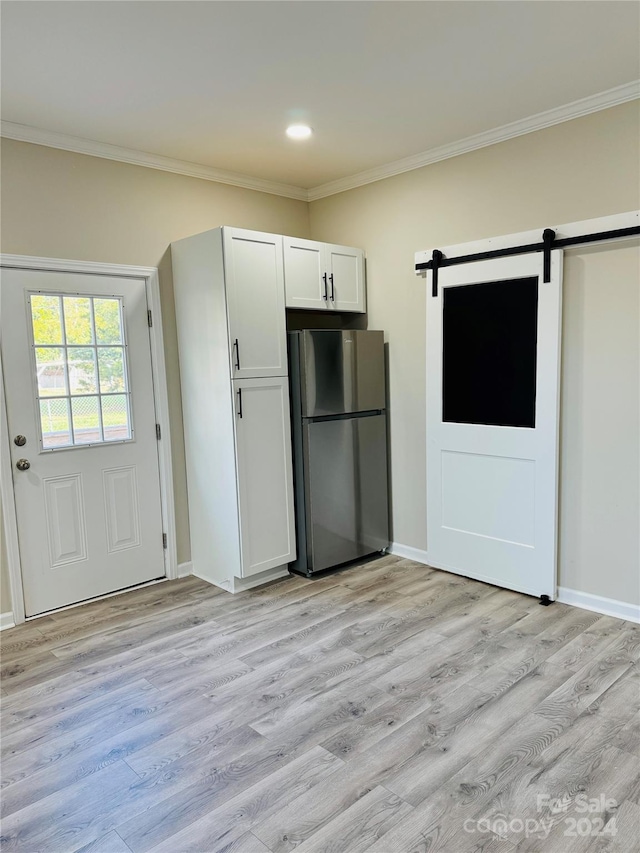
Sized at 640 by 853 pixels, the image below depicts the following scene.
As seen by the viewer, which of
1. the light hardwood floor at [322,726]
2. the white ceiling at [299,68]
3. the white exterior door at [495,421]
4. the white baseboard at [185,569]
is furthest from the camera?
the white baseboard at [185,569]

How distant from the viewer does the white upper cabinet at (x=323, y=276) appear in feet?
12.3

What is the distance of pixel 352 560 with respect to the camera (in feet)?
13.3

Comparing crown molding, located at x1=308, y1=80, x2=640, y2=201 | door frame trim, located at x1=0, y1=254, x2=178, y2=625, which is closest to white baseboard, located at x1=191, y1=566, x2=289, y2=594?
door frame trim, located at x1=0, y1=254, x2=178, y2=625

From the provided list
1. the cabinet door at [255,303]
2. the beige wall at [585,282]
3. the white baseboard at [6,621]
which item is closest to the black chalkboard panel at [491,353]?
the beige wall at [585,282]

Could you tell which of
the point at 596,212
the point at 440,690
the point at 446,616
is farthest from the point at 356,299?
the point at 440,690

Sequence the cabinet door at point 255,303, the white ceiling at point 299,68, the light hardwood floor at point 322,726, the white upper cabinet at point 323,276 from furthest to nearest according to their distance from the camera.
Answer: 1. the white upper cabinet at point 323,276
2. the cabinet door at point 255,303
3. the white ceiling at point 299,68
4. the light hardwood floor at point 322,726

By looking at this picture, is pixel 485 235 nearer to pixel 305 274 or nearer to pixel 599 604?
pixel 305 274

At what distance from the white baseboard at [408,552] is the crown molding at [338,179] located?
2.56 metres

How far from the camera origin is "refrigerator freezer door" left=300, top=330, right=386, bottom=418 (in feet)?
12.2

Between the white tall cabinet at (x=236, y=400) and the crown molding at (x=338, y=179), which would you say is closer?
the crown molding at (x=338, y=179)

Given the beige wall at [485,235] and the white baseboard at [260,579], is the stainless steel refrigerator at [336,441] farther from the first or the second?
the beige wall at [485,235]

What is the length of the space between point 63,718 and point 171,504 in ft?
5.19

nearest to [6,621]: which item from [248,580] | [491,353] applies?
[248,580]

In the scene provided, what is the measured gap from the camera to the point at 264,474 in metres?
3.66
